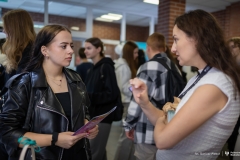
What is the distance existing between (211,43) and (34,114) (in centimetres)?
108

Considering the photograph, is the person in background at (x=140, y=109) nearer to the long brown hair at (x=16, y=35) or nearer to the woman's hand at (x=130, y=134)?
the woman's hand at (x=130, y=134)

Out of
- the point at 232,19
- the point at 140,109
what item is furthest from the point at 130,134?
the point at 232,19

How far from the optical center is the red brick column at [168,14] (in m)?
5.09

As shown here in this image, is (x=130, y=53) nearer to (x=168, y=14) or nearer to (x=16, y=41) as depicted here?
(x=16, y=41)

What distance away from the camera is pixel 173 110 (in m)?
1.14

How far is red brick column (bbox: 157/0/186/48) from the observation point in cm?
509

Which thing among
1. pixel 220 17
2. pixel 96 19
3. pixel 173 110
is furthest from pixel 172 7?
pixel 173 110

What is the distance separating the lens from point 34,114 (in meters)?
1.31

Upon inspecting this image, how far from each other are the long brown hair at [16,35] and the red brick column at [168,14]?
3.78 metres

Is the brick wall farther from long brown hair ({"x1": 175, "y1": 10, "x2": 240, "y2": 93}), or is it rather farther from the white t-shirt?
the white t-shirt

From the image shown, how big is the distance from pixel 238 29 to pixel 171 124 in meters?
6.35

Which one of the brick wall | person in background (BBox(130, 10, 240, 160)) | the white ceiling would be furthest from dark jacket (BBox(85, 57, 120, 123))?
the brick wall

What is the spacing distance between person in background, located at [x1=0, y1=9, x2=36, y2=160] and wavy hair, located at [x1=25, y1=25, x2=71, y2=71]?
0.83ft

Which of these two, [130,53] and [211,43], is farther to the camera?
[130,53]
